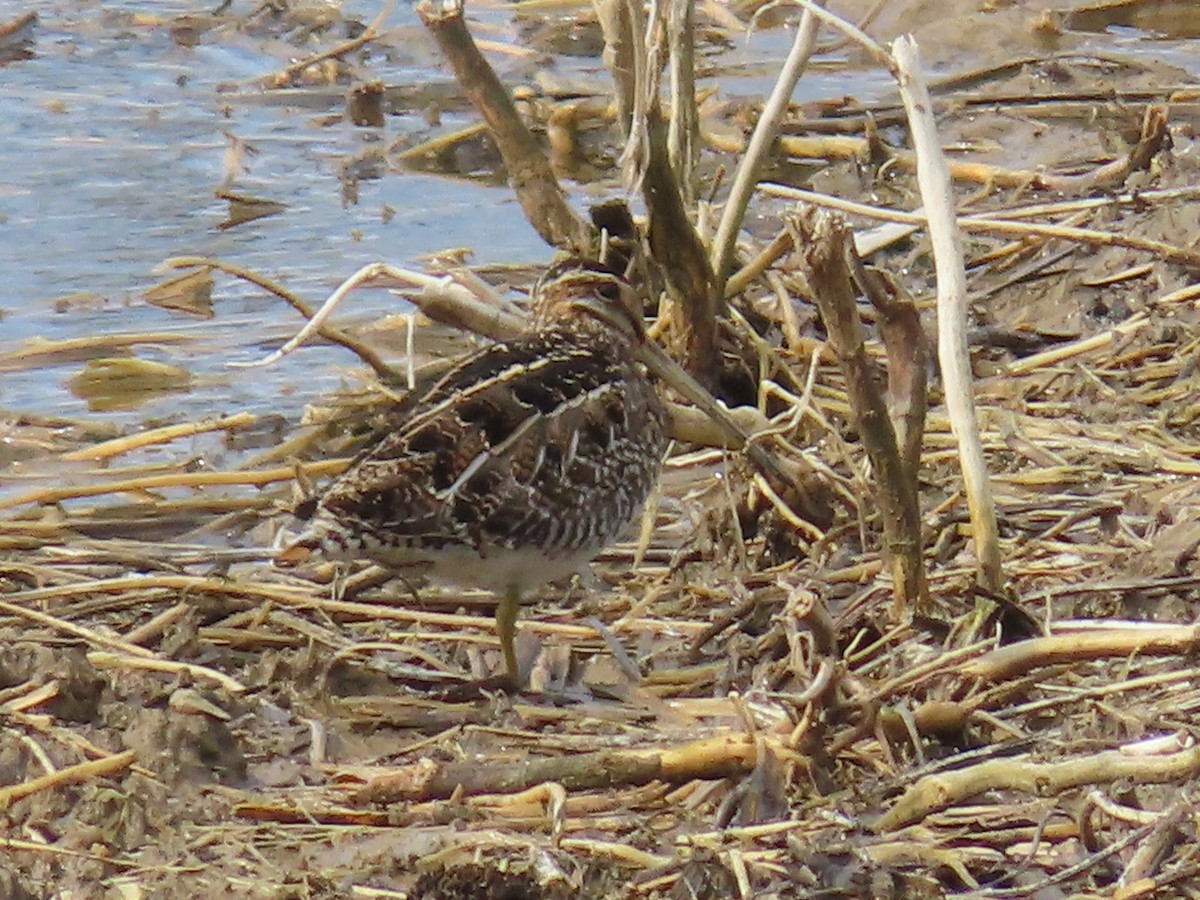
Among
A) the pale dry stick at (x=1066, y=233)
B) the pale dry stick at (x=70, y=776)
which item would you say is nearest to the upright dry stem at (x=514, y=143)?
the pale dry stick at (x=1066, y=233)

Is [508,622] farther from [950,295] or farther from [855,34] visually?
[855,34]

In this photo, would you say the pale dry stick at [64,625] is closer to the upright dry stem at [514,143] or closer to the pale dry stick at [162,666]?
the pale dry stick at [162,666]

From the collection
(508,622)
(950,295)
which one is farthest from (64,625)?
(950,295)

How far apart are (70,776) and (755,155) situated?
8.19ft

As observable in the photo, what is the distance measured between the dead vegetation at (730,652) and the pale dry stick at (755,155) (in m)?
0.04

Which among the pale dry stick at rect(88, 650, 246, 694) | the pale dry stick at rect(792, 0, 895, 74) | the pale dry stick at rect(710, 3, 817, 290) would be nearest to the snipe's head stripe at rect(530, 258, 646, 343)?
the pale dry stick at rect(710, 3, 817, 290)

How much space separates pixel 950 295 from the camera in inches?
154

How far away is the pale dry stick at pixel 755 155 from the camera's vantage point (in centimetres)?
499

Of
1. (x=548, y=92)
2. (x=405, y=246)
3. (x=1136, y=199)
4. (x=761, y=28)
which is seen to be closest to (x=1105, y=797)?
(x=1136, y=199)

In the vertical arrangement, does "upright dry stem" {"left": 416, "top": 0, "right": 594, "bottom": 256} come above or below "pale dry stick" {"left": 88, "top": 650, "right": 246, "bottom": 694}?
above

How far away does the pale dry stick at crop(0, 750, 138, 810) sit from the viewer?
378 centimetres

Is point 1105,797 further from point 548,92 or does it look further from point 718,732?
point 548,92

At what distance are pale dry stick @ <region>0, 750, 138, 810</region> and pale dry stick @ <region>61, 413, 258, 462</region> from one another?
1994 mm

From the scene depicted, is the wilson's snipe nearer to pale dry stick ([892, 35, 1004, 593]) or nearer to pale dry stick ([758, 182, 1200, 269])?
pale dry stick ([892, 35, 1004, 593])
